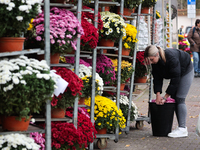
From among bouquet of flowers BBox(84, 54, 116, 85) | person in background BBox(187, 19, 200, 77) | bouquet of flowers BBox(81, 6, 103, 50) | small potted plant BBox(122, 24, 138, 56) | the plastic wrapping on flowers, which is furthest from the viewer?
person in background BBox(187, 19, 200, 77)

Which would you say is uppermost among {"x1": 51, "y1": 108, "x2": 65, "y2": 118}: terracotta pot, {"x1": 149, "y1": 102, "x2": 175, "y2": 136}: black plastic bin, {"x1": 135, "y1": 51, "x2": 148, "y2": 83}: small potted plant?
{"x1": 135, "y1": 51, "x2": 148, "y2": 83}: small potted plant

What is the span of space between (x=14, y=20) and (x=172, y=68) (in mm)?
3416

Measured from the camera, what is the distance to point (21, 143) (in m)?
3.59

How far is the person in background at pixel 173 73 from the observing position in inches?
243

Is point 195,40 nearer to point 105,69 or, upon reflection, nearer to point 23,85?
point 105,69

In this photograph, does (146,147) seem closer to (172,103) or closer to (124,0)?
(172,103)

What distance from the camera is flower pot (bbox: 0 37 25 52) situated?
3475 millimetres

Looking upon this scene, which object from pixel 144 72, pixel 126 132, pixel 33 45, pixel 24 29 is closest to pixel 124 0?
pixel 144 72

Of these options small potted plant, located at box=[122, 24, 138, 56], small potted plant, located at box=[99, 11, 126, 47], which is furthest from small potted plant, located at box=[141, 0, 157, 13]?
small potted plant, located at box=[99, 11, 126, 47]

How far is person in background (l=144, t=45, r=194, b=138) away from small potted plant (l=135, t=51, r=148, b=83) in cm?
79

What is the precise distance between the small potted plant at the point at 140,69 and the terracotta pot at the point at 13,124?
3990mm

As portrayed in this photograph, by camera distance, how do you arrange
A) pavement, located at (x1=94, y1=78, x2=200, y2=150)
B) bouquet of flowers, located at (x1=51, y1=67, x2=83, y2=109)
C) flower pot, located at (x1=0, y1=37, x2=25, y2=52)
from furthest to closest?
pavement, located at (x1=94, y1=78, x2=200, y2=150) → bouquet of flowers, located at (x1=51, y1=67, x2=83, y2=109) → flower pot, located at (x1=0, y1=37, x2=25, y2=52)

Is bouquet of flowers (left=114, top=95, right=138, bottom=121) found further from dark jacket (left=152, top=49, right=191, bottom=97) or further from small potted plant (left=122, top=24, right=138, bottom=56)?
small potted plant (left=122, top=24, right=138, bottom=56)

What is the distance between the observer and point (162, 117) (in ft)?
21.5
